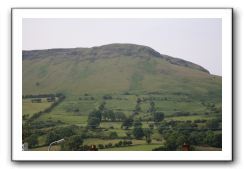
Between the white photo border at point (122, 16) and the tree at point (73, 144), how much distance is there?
4 cm

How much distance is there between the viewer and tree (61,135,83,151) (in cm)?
3022

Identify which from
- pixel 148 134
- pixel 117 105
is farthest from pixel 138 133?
pixel 117 105

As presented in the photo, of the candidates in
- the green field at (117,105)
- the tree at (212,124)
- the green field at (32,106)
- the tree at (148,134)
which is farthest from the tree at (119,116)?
the tree at (212,124)

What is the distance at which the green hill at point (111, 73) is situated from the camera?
30266 millimetres

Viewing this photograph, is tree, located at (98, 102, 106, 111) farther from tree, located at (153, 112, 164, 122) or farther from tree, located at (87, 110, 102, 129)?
tree, located at (153, 112, 164, 122)

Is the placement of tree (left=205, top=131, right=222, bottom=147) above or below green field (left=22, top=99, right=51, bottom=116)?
below

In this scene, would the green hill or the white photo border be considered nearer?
the white photo border

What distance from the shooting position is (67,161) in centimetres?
3017

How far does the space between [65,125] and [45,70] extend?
2.03 ft

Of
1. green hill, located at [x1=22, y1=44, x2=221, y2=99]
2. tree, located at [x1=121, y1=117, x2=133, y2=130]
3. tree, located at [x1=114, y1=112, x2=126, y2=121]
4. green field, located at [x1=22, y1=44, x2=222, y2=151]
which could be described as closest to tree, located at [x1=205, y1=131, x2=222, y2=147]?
green field, located at [x1=22, y1=44, x2=222, y2=151]

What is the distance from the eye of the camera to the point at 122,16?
99.2ft

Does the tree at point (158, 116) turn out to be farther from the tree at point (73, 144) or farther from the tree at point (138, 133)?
the tree at point (73, 144)

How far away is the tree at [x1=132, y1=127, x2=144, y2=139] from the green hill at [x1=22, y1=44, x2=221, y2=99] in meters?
0.40

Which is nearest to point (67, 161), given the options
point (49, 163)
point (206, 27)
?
point (49, 163)
